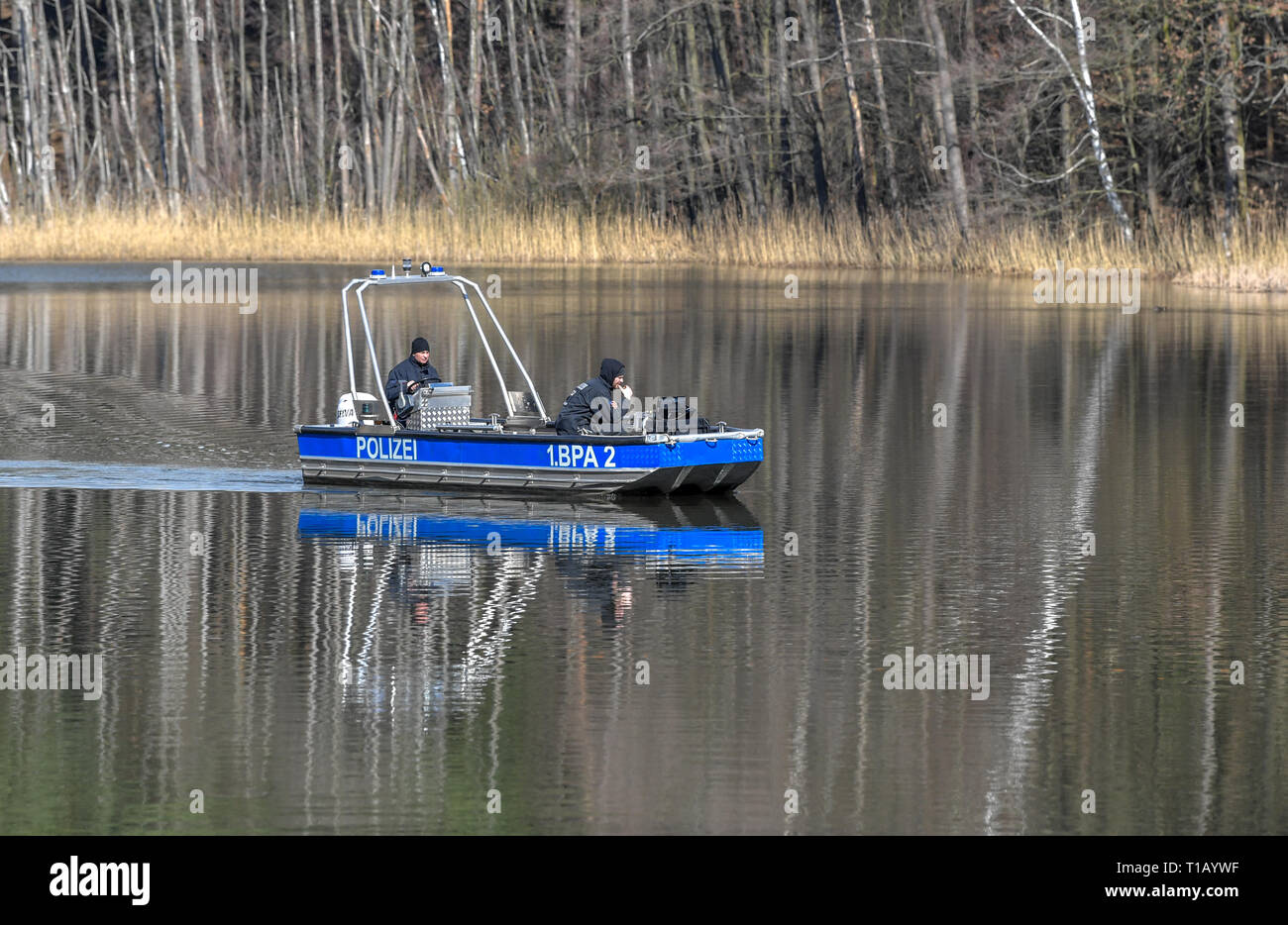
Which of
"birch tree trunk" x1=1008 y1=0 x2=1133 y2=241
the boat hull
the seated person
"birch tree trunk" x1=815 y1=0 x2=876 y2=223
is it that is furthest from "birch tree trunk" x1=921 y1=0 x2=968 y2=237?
the boat hull

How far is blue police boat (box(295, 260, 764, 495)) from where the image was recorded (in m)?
18.0

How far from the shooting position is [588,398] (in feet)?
60.6

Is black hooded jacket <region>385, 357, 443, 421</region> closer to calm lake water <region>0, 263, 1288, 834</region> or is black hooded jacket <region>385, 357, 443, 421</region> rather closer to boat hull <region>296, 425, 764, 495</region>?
boat hull <region>296, 425, 764, 495</region>

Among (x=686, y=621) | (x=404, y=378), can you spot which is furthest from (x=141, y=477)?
(x=686, y=621)

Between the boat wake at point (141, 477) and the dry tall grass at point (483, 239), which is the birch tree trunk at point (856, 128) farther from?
the boat wake at point (141, 477)

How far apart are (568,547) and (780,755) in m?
6.23

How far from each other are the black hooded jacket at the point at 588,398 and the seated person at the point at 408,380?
1.43 meters

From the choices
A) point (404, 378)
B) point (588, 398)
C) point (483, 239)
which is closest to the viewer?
point (588, 398)

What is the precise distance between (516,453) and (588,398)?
73 cm

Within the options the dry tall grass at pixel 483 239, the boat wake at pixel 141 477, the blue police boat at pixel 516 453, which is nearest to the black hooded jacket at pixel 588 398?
the blue police boat at pixel 516 453

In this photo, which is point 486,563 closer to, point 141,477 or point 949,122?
point 141,477

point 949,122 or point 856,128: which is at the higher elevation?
point 856,128

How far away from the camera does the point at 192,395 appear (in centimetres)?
2675

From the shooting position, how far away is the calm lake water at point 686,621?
31.4ft
